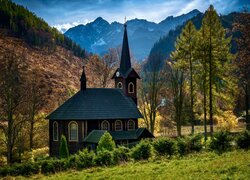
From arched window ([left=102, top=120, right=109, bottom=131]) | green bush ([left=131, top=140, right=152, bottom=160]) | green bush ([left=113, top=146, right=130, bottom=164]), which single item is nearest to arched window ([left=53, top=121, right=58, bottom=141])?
arched window ([left=102, top=120, right=109, bottom=131])

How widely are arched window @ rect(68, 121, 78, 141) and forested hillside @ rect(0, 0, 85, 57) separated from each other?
104 meters

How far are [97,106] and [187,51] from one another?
37.2 feet

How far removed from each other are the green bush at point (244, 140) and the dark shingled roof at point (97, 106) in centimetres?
1853

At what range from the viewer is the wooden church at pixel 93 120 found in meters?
35.0

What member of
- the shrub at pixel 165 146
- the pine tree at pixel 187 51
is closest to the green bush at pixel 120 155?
the shrub at pixel 165 146

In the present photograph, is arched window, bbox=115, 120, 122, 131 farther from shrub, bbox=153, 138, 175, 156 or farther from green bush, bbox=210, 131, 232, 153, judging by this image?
green bush, bbox=210, 131, 232, 153

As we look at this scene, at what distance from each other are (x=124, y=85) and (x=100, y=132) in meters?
7.93

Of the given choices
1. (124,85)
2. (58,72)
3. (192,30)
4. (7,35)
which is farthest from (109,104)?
(7,35)

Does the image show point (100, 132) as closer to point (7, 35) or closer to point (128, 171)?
point (128, 171)

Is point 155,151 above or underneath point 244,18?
underneath

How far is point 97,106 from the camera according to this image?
119 feet

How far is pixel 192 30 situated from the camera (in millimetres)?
32656

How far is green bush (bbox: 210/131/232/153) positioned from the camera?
19312 mm

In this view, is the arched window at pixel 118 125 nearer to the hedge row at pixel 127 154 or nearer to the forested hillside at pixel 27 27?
the hedge row at pixel 127 154
